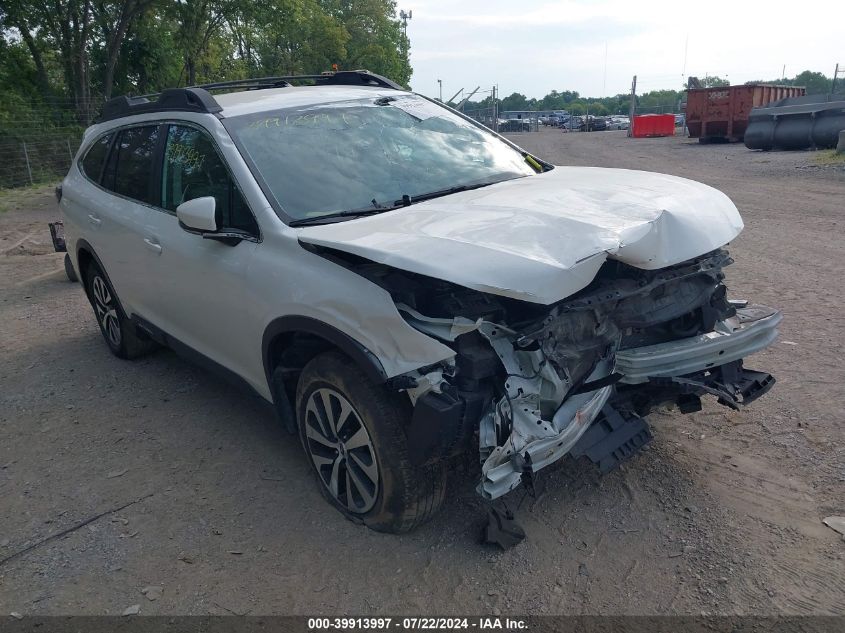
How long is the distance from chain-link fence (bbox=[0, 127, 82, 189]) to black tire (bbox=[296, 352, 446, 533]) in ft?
63.7

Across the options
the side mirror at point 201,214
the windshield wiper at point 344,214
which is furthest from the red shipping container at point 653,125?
the side mirror at point 201,214

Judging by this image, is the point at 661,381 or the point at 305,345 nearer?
the point at 661,381

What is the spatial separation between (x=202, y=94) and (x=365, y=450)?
7.87ft

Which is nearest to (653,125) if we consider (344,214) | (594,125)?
(594,125)

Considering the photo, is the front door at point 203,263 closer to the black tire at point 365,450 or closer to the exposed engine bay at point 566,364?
the black tire at point 365,450

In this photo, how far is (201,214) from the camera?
10.7ft

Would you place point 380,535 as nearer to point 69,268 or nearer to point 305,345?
point 305,345

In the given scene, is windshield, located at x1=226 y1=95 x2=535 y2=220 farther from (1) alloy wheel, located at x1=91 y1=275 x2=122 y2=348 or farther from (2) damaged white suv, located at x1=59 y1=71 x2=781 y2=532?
(1) alloy wheel, located at x1=91 y1=275 x2=122 y2=348

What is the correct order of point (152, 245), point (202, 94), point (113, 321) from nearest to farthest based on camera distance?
point (202, 94) < point (152, 245) < point (113, 321)

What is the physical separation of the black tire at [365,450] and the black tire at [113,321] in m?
2.51

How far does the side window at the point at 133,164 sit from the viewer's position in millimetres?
4402

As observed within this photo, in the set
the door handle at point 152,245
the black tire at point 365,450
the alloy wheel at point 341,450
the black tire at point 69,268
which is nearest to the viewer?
the black tire at point 365,450

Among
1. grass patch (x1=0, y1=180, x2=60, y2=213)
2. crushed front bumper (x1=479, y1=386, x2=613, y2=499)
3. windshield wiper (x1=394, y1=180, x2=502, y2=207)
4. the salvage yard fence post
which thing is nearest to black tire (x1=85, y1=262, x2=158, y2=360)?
windshield wiper (x1=394, y1=180, x2=502, y2=207)

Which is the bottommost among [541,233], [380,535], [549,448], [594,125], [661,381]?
[380,535]
